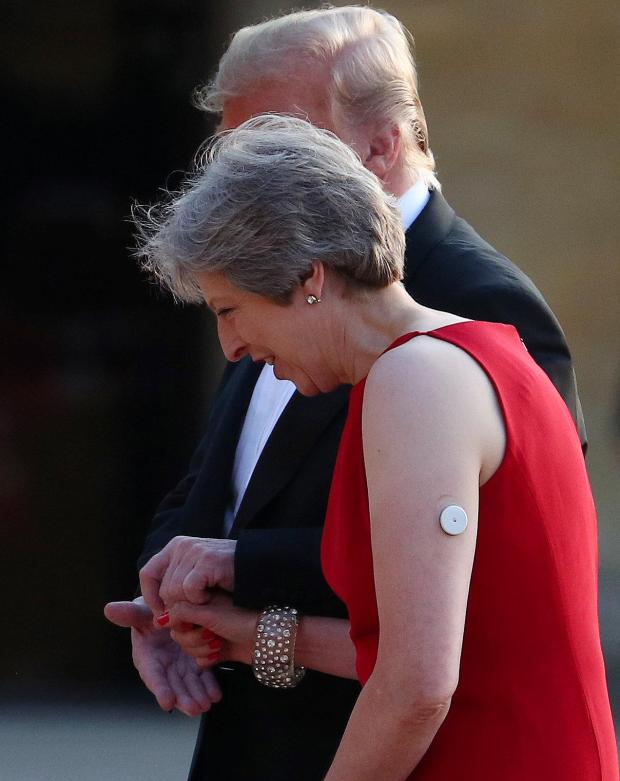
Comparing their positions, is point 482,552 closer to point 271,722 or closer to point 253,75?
point 271,722

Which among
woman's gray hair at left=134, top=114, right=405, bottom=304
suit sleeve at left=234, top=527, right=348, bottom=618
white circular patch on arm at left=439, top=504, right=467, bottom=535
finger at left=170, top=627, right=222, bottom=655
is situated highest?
woman's gray hair at left=134, top=114, right=405, bottom=304

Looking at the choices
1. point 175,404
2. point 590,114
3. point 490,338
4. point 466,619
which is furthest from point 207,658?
point 590,114

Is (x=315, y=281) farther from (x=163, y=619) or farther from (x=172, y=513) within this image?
(x=172, y=513)

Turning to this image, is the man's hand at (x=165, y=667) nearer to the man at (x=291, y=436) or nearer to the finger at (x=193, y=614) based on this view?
the man at (x=291, y=436)

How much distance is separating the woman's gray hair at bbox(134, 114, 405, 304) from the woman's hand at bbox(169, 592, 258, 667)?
515 millimetres

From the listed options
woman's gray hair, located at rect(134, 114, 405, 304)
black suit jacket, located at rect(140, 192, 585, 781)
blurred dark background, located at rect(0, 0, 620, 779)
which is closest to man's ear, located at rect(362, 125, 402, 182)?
black suit jacket, located at rect(140, 192, 585, 781)

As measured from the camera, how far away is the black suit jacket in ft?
5.87

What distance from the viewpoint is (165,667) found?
6.70 ft

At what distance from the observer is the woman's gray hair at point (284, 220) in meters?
1.52

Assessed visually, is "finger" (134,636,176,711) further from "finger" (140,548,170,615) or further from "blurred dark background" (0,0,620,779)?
"blurred dark background" (0,0,620,779)

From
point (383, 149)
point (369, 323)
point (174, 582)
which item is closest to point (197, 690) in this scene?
point (174, 582)

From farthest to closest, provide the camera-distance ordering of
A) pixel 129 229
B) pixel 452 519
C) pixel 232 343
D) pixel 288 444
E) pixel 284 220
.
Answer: pixel 129 229, pixel 288 444, pixel 232 343, pixel 284 220, pixel 452 519

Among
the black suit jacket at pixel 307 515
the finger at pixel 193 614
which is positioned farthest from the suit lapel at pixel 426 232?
the finger at pixel 193 614

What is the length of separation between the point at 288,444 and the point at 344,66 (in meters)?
0.70
